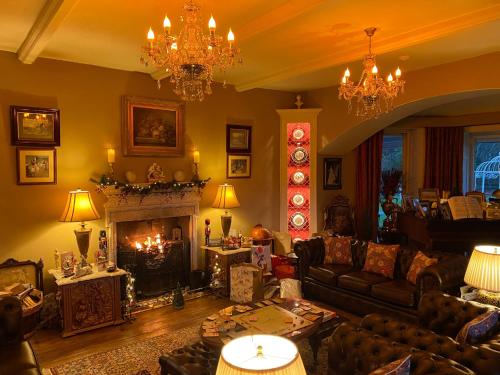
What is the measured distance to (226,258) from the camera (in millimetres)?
5742

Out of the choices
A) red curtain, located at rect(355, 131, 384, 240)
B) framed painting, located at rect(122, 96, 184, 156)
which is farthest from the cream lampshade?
red curtain, located at rect(355, 131, 384, 240)

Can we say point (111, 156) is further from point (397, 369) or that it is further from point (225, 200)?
point (397, 369)

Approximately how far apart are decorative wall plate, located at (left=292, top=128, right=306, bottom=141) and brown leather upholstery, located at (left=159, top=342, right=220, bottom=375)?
4639 mm

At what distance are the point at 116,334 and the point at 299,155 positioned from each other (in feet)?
14.0

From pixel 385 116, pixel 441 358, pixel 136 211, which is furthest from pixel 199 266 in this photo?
pixel 441 358

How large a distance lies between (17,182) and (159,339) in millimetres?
2513

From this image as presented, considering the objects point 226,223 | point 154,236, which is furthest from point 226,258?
point 154,236

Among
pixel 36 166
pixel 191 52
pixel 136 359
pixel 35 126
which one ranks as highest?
pixel 191 52

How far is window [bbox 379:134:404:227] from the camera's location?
26.9 ft

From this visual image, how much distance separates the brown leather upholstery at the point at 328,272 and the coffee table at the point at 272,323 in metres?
1.18

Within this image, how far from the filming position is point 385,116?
6.12 metres

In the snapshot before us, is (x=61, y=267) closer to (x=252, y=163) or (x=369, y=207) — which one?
(x=252, y=163)

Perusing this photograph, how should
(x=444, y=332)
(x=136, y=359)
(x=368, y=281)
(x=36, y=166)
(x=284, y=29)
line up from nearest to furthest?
1. (x=444, y=332)
2. (x=284, y=29)
3. (x=136, y=359)
4. (x=36, y=166)
5. (x=368, y=281)

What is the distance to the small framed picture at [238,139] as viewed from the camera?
649cm
